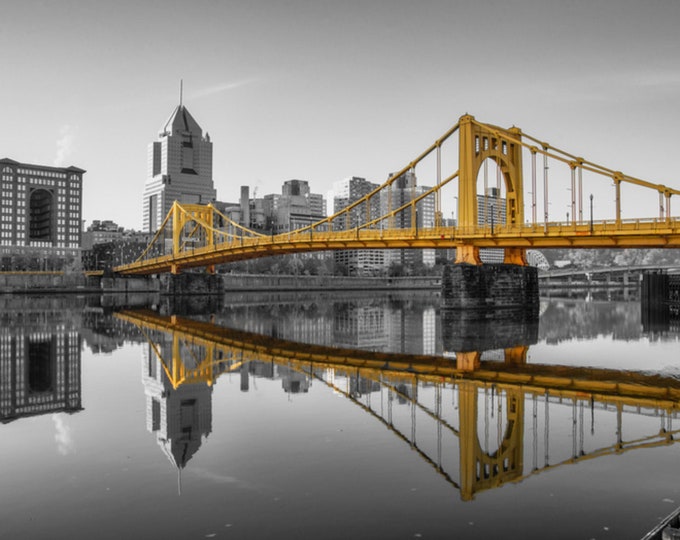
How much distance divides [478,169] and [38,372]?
36930 mm

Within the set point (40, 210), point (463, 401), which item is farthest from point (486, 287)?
point (40, 210)

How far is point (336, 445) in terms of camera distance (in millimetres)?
10320

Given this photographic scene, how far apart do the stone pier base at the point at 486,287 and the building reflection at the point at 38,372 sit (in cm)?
2546

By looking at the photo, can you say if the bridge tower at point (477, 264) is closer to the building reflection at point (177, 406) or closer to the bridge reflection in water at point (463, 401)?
the bridge reflection in water at point (463, 401)

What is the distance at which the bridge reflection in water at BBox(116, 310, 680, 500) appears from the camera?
991 centimetres

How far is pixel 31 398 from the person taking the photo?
1418 cm

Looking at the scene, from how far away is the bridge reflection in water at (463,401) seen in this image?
32.5 feet

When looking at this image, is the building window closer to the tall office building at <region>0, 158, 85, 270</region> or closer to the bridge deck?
the tall office building at <region>0, 158, 85, 270</region>

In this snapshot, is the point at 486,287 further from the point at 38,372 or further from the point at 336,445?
the point at 336,445

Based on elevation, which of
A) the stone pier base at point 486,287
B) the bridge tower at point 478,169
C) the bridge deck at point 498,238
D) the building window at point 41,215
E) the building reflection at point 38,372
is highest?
the building window at point 41,215

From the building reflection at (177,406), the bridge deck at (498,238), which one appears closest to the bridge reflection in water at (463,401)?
the building reflection at (177,406)

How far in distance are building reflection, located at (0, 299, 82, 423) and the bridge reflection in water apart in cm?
203

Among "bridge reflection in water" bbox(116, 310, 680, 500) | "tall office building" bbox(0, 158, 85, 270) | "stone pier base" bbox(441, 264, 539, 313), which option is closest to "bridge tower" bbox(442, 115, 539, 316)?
Answer: "stone pier base" bbox(441, 264, 539, 313)

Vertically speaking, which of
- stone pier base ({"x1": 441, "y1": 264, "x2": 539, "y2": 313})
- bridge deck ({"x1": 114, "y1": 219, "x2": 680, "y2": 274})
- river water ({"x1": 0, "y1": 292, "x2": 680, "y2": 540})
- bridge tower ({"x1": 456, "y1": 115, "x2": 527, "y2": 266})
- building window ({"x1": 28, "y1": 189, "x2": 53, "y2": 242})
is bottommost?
river water ({"x1": 0, "y1": 292, "x2": 680, "y2": 540})
